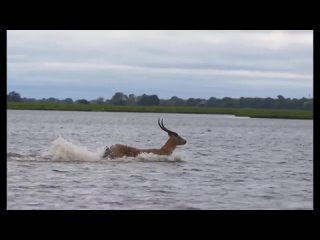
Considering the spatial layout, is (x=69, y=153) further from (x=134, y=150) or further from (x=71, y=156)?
(x=134, y=150)

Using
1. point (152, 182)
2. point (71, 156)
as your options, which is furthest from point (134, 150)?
point (152, 182)

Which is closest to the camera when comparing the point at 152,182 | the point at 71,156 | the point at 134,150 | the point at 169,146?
the point at 152,182

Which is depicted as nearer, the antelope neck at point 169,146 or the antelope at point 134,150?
the antelope at point 134,150

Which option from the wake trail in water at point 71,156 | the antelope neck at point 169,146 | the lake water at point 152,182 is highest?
the antelope neck at point 169,146

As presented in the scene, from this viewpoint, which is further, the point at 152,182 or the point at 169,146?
the point at 169,146

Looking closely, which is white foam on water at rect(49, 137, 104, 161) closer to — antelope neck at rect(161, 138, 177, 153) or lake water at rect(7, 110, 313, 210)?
lake water at rect(7, 110, 313, 210)

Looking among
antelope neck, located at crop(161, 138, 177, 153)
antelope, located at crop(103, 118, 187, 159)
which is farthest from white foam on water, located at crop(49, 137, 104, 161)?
antelope neck, located at crop(161, 138, 177, 153)

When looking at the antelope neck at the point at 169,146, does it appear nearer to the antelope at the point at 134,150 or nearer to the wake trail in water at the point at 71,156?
the antelope at the point at 134,150

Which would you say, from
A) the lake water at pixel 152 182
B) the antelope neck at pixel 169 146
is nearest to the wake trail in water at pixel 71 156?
the lake water at pixel 152 182

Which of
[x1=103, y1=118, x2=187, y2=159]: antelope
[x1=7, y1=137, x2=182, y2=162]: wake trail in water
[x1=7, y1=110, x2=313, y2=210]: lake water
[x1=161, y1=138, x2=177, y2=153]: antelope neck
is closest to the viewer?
[x1=7, y1=110, x2=313, y2=210]: lake water

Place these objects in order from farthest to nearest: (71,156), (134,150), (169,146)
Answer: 1. (169,146)
2. (71,156)
3. (134,150)
